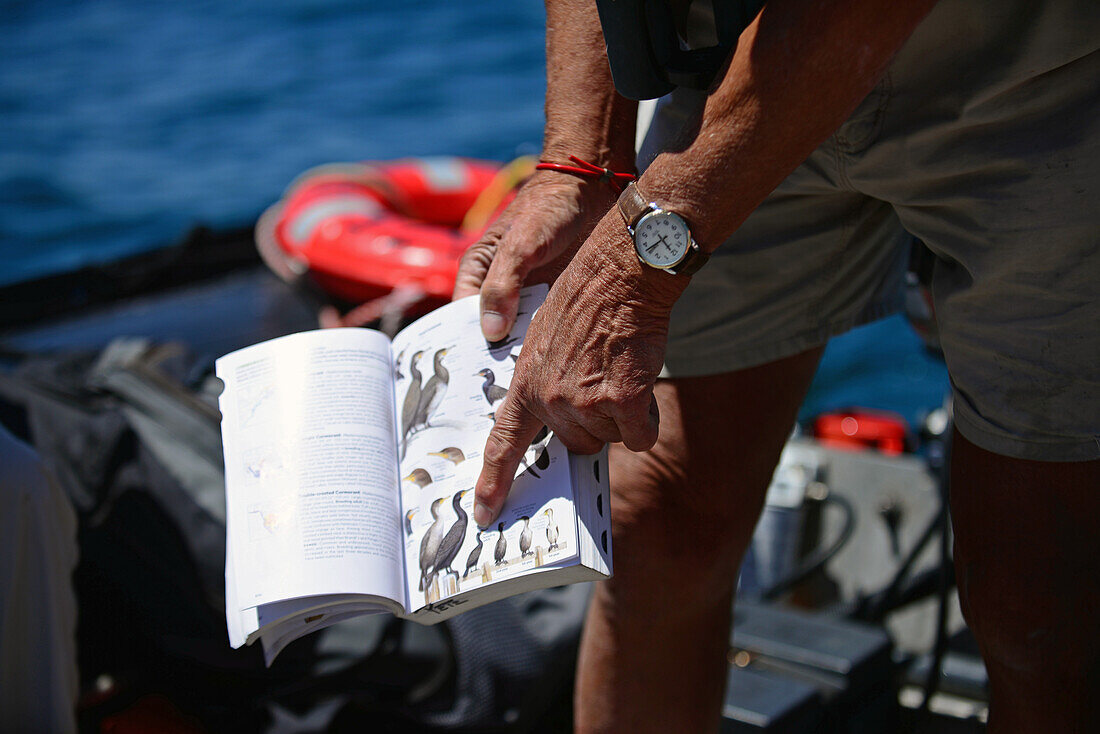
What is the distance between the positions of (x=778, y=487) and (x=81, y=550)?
118 cm

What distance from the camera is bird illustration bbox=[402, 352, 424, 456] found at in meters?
0.84

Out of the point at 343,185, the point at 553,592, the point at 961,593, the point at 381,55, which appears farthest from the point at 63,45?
the point at 961,593

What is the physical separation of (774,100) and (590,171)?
26cm

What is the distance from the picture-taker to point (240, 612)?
78cm

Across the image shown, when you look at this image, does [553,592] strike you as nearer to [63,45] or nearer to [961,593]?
[961,593]

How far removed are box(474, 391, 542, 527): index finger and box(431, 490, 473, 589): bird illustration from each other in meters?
0.02

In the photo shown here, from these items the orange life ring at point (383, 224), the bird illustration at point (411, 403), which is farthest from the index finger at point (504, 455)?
the orange life ring at point (383, 224)

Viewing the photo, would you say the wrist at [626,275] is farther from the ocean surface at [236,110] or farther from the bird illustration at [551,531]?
the ocean surface at [236,110]

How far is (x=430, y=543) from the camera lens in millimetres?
794

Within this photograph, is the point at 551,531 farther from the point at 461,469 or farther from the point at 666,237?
the point at 666,237

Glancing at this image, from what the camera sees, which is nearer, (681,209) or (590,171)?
(681,209)

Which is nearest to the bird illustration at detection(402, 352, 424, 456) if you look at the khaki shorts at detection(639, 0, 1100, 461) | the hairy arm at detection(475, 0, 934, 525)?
the hairy arm at detection(475, 0, 934, 525)

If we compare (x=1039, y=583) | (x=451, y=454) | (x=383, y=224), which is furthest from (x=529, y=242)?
(x=383, y=224)

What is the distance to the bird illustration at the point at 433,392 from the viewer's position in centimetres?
83
